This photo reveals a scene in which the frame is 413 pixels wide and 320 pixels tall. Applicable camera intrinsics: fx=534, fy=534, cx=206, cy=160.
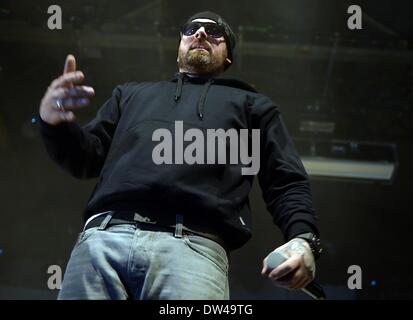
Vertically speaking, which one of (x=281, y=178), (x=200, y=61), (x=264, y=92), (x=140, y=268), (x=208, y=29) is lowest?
(x=264, y=92)

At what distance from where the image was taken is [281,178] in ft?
4.96

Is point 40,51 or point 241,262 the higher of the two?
point 40,51

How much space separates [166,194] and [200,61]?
0.65m

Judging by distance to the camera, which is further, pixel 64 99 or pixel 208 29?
pixel 208 29

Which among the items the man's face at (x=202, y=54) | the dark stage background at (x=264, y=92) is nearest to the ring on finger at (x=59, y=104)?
the man's face at (x=202, y=54)

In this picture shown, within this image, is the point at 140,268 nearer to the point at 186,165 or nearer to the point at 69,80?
the point at 186,165

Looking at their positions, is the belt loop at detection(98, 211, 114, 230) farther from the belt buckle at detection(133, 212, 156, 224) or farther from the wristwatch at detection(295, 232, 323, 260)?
the wristwatch at detection(295, 232, 323, 260)

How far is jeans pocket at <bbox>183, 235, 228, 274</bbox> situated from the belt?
1 centimetres

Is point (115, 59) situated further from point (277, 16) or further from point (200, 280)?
point (200, 280)

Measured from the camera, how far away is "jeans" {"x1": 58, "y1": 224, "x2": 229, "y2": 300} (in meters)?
1.21

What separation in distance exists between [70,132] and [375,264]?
454 centimetres

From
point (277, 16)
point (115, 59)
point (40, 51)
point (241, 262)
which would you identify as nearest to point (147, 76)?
point (115, 59)

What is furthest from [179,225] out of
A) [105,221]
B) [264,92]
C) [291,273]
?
[264,92]

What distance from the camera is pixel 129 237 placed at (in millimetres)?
1270
